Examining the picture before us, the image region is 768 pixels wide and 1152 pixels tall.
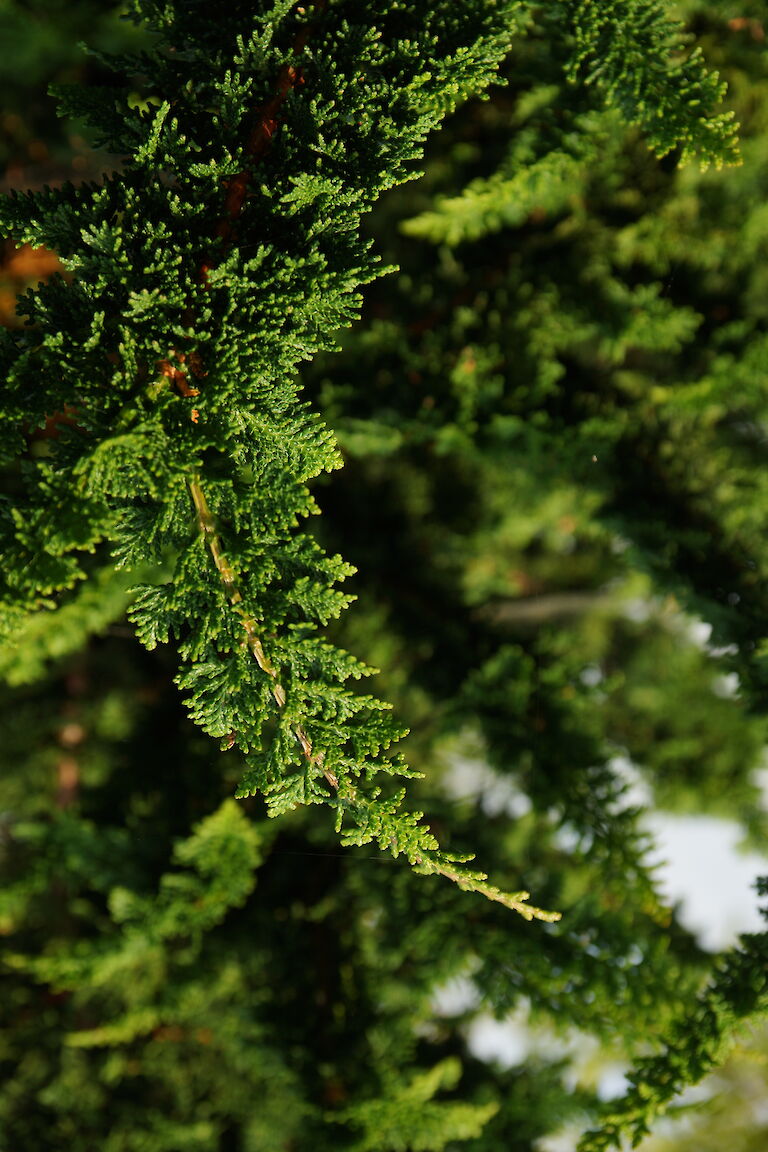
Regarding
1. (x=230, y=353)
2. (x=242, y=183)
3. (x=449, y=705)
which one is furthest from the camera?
(x=449, y=705)

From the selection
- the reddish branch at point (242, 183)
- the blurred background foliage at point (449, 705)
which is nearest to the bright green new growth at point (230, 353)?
the reddish branch at point (242, 183)

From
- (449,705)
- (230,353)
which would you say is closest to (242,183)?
(230,353)

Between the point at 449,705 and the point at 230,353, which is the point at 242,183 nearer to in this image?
the point at 230,353

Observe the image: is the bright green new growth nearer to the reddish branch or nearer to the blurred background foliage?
the reddish branch

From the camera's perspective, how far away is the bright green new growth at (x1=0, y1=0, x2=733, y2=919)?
1.60 m

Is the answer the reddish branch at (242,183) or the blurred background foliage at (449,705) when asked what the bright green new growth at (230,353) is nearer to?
the reddish branch at (242,183)

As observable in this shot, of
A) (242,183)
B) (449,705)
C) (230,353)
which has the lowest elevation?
(230,353)

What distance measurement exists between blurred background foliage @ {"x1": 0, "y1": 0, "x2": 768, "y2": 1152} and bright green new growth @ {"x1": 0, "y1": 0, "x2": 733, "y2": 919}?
0.78 m

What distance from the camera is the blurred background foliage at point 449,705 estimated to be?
8.80 ft

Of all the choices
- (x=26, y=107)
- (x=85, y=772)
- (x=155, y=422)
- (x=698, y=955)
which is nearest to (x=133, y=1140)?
(x=85, y=772)

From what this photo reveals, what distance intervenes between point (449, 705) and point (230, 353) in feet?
6.53

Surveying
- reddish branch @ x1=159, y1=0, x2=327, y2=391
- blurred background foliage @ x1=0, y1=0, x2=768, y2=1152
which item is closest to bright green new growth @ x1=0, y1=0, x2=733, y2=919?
reddish branch @ x1=159, y1=0, x2=327, y2=391

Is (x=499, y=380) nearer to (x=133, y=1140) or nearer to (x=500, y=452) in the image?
(x=500, y=452)

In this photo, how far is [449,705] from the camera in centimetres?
312
